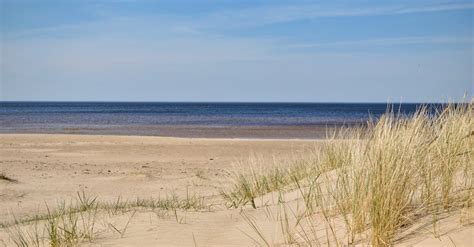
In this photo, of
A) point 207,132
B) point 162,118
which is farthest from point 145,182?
point 162,118

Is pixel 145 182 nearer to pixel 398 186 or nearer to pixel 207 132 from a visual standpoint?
pixel 398 186

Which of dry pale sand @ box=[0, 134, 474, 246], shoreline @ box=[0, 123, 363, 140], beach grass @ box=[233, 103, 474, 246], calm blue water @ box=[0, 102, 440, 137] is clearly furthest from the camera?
calm blue water @ box=[0, 102, 440, 137]

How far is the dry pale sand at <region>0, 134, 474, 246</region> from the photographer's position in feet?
13.8

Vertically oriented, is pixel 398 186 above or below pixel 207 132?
above

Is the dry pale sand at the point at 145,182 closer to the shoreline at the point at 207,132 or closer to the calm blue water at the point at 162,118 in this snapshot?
the calm blue water at the point at 162,118

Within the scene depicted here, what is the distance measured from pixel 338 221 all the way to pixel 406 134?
0.94 metres

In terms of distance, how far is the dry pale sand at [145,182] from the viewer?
13.8 ft

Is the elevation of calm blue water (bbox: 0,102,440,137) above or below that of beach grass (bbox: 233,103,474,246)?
below

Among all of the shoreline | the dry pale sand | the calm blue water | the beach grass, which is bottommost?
the calm blue water

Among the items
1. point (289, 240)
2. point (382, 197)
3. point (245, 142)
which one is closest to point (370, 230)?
point (382, 197)

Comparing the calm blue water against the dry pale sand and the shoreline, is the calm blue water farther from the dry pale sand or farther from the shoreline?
the dry pale sand

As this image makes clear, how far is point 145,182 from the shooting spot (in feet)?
32.8

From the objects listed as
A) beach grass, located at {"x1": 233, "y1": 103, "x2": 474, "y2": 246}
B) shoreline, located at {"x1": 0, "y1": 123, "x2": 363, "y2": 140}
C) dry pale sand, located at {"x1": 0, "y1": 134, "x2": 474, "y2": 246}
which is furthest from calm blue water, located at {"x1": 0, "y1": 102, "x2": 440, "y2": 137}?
dry pale sand, located at {"x1": 0, "y1": 134, "x2": 474, "y2": 246}

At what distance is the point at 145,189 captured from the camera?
9.27 meters
